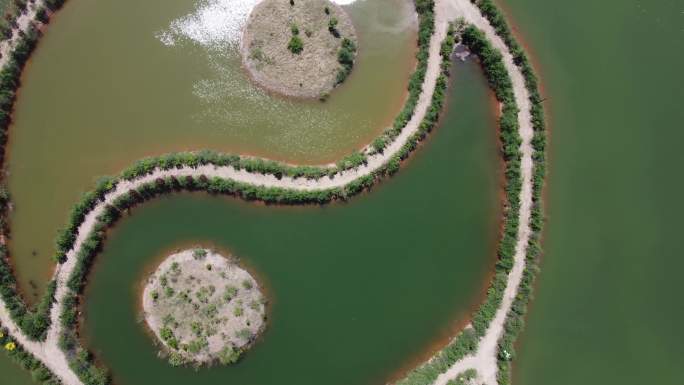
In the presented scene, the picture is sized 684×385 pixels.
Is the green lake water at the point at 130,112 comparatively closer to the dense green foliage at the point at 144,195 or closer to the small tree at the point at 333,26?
the dense green foliage at the point at 144,195

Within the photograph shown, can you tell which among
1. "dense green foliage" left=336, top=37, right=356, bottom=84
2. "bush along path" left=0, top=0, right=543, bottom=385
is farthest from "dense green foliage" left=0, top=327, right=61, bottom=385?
"dense green foliage" left=336, top=37, right=356, bottom=84

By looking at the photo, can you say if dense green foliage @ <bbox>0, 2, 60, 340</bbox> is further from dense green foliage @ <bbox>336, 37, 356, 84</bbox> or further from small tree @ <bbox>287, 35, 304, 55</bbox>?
dense green foliage @ <bbox>336, 37, 356, 84</bbox>

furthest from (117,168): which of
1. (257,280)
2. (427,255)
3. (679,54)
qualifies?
(679,54)

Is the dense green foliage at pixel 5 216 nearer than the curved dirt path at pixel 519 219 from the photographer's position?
Yes

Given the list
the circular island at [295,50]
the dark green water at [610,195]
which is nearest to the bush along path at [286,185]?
the dark green water at [610,195]

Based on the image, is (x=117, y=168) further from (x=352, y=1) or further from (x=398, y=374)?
(x=398, y=374)

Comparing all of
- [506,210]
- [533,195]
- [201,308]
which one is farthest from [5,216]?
[533,195]

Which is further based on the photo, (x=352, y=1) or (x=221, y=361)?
(x=352, y=1)

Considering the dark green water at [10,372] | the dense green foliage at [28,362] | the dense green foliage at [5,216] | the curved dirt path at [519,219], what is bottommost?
the dark green water at [10,372]
